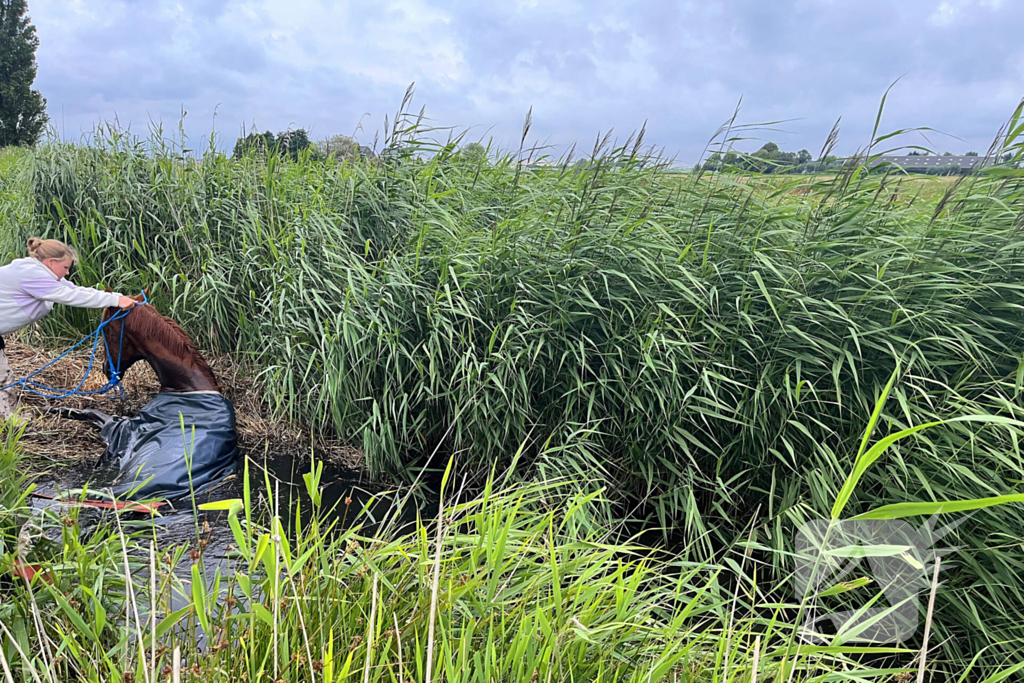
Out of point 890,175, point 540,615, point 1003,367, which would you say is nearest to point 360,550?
point 540,615

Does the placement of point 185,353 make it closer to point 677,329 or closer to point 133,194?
point 133,194

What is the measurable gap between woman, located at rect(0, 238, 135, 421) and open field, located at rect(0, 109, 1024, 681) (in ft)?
2.58

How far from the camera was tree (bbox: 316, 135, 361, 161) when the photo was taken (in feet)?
15.0

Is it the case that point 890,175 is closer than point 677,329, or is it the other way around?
point 677,329

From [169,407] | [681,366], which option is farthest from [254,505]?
[681,366]

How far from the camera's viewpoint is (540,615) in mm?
1276

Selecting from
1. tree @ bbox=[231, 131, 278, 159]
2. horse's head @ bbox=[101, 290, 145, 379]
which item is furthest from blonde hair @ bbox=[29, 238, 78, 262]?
tree @ bbox=[231, 131, 278, 159]

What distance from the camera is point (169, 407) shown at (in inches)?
133

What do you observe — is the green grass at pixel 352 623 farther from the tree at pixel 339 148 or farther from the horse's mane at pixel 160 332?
the tree at pixel 339 148

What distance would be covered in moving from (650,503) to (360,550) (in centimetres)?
170

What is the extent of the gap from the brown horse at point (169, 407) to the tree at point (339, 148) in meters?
1.95

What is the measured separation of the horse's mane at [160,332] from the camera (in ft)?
10.9

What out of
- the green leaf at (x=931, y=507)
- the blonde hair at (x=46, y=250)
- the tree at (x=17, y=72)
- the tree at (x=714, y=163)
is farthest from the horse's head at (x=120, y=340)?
the tree at (x=17, y=72)

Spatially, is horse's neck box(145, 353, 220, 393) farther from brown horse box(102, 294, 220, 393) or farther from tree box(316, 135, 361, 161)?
tree box(316, 135, 361, 161)
